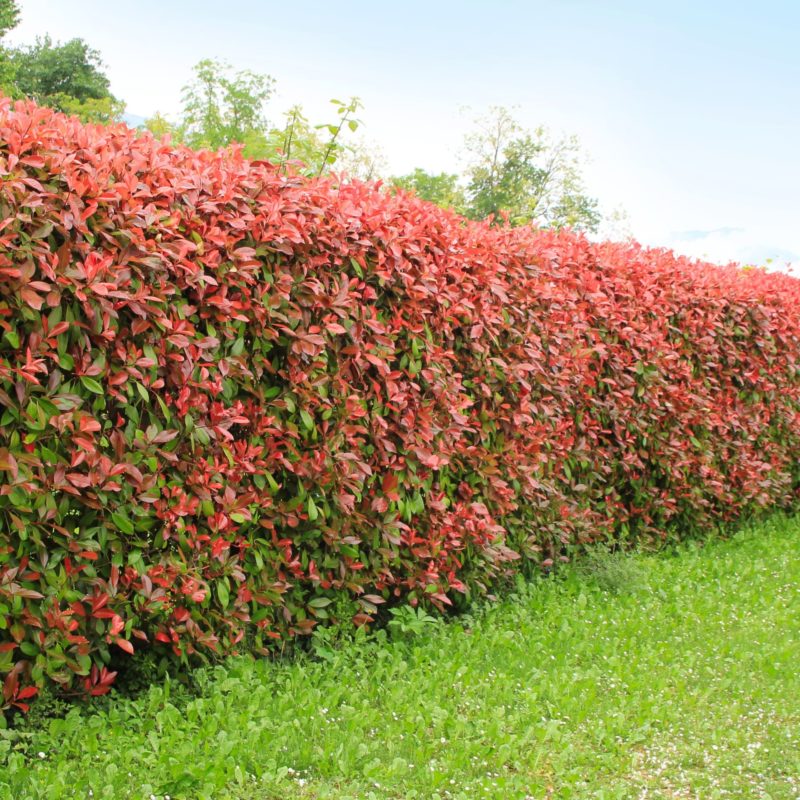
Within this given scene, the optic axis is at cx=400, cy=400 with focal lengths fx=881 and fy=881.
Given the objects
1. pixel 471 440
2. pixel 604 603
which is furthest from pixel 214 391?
pixel 604 603

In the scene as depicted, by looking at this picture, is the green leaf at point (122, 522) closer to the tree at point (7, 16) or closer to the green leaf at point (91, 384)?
the green leaf at point (91, 384)

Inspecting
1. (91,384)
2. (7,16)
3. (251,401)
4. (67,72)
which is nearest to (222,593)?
(251,401)

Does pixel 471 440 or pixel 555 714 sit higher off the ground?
pixel 471 440

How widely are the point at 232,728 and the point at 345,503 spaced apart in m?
1.36

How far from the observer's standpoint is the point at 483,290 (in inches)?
229

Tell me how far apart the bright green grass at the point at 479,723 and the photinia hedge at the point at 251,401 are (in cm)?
31

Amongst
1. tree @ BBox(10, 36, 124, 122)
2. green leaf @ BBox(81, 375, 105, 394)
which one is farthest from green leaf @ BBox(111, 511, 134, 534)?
tree @ BBox(10, 36, 124, 122)

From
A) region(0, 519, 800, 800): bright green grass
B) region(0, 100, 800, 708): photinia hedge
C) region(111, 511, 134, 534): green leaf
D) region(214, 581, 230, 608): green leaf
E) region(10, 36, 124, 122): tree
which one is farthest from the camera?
region(10, 36, 124, 122): tree

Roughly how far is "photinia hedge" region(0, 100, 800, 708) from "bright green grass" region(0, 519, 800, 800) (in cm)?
31

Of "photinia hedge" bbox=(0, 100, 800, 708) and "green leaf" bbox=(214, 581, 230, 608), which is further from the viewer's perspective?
"green leaf" bbox=(214, 581, 230, 608)

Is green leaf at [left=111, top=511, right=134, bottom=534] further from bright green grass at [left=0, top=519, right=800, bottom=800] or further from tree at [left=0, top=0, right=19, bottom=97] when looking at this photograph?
tree at [left=0, top=0, right=19, bottom=97]

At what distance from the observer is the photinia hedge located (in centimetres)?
371

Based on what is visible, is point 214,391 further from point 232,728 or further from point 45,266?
point 232,728

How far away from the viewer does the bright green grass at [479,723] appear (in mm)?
3584
